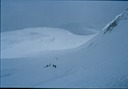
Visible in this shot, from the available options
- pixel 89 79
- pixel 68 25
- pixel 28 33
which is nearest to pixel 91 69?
pixel 89 79

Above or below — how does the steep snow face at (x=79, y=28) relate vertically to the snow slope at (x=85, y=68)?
above

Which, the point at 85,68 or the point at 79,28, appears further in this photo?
the point at 79,28

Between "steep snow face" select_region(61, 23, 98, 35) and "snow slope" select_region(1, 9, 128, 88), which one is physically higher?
"steep snow face" select_region(61, 23, 98, 35)

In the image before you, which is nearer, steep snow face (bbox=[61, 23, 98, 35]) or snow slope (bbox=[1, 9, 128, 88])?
snow slope (bbox=[1, 9, 128, 88])

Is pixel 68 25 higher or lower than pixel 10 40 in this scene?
higher

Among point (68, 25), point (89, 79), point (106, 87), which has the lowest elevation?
point (106, 87)

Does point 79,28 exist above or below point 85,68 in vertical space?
above

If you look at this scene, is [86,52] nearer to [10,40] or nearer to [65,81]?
[65,81]

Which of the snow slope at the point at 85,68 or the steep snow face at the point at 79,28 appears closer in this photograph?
the snow slope at the point at 85,68
